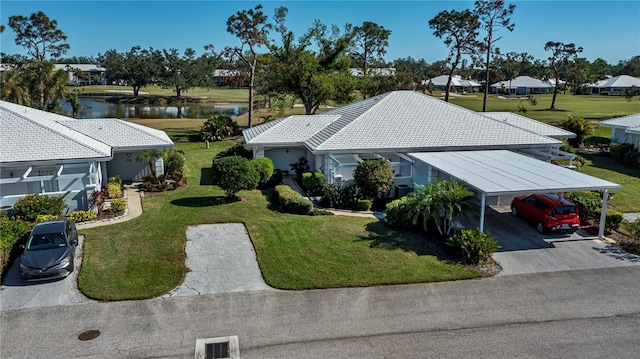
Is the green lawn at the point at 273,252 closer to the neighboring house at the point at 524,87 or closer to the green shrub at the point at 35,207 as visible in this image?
the green shrub at the point at 35,207

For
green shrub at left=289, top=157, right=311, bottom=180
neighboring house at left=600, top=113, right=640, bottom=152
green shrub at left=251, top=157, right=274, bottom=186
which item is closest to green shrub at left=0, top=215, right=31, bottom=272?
green shrub at left=251, top=157, right=274, bottom=186

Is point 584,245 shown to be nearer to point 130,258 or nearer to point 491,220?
point 491,220

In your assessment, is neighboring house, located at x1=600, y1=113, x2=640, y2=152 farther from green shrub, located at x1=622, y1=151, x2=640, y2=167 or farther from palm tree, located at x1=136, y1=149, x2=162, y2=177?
palm tree, located at x1=136, y1=149, x2=162, y2=177

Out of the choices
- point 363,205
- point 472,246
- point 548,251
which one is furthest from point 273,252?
point 548,251

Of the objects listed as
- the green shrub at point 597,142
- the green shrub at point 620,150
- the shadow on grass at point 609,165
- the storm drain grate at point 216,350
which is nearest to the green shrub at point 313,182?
the storm drain grate at point 216,350

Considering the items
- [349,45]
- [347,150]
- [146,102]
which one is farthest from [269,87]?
[146,102]

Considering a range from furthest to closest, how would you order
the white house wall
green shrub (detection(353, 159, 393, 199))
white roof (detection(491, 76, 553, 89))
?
white roof (detection(491, 76, 553, 89))
the white house wall
green shrub (detection(353, 159, 393, 199))

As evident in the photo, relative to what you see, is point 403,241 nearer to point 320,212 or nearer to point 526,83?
point 320,212
